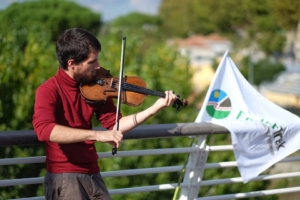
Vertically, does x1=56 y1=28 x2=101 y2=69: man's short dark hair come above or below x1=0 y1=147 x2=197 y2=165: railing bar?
above

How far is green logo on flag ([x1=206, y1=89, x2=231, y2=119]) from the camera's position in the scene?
4809mm

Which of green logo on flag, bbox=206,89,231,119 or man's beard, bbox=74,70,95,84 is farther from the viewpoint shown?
green logo on flag, bbox=206,89,231,119

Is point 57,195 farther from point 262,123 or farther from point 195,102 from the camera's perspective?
point 195,102

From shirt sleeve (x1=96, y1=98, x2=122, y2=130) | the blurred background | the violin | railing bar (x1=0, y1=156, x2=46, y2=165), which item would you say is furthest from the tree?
the violin

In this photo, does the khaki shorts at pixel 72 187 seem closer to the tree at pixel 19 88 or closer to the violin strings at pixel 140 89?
the violin strings at pixel 140 89

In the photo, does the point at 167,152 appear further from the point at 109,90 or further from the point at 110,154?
the point at 109,90

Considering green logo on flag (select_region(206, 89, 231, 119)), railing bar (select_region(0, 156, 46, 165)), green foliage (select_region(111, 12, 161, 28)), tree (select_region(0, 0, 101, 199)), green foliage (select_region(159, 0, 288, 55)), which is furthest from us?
green foliage (select_region(111, 12, 161, 28))

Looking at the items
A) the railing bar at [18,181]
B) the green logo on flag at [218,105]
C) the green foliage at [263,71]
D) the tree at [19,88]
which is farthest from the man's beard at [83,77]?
the green foliage at [263,71]

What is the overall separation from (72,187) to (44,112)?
0.43 m

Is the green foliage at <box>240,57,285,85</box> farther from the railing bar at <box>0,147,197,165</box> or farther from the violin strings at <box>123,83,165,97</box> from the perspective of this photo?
the violin strings at <box>123,83,165,97</box>

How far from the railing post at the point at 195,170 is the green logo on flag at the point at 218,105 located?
0.28m

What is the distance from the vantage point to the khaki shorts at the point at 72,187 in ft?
11.4

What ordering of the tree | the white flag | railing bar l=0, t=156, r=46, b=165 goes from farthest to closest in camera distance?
the tree
the white flag
railing bar l=0, t=156, r=46, b=165

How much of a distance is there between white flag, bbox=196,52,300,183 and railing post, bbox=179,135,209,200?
205 millimetres
